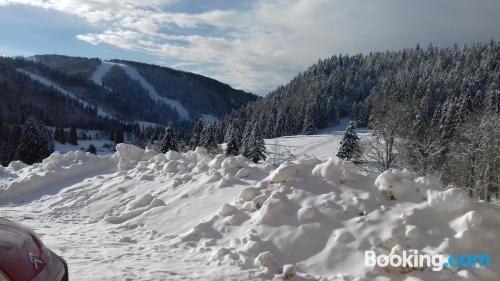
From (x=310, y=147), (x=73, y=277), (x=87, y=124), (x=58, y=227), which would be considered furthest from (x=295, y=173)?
(x=87, y=124)

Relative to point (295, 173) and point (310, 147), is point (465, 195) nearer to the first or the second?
point (295, 173)

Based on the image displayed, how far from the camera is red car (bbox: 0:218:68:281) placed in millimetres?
3035

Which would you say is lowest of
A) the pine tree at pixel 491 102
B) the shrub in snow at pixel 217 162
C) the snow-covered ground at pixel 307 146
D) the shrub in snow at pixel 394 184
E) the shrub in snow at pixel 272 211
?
the snow-covered ground at pixel 307 146

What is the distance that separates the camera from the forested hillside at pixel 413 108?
2641 cm

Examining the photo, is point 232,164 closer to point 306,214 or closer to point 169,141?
point 306,214

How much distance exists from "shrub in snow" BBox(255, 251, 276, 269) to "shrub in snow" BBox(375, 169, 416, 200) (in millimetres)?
2333

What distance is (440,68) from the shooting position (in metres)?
148

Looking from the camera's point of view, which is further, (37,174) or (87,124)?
(87,124)

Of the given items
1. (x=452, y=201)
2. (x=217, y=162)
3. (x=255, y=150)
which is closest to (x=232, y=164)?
(x=217, y=162)

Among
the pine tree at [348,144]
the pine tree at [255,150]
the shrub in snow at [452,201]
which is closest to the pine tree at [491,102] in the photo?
the pine tree at [348,144]

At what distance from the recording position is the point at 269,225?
23.1 ft

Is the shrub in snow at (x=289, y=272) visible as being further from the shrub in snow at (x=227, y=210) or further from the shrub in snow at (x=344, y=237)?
the shrub in snow at (x=227, y=210)

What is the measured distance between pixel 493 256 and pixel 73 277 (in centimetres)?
560

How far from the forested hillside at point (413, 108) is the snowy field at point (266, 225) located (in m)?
14.0
